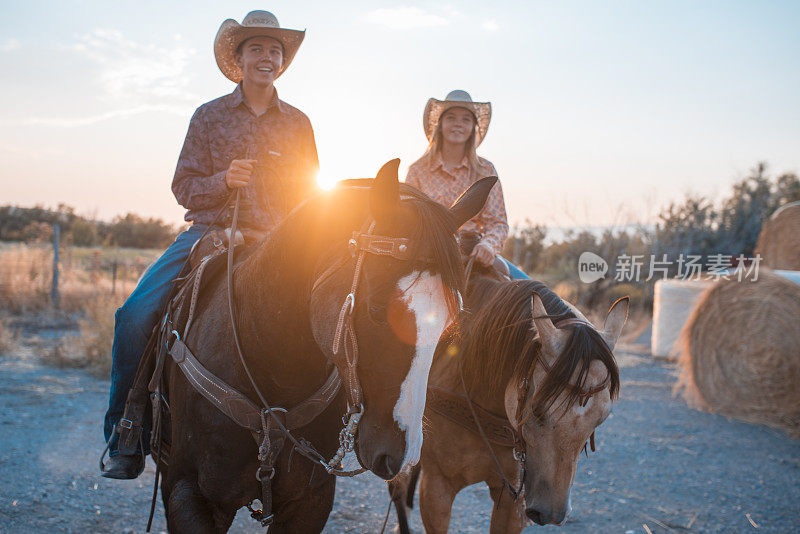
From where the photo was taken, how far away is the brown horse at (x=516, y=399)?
2209mm

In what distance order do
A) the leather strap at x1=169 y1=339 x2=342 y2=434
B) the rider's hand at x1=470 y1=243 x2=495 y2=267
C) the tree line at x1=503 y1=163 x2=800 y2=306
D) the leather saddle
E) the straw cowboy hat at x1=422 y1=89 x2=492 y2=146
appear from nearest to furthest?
the leather strap at x1=169 y1=339 x2=342 y2=434 < the leather saddle < the rider's hand at x1=470 y1=243 x2=495 y2=267 < the straw cowboy hat at x1=422 y1=89 x2=492 y2=146 < the tree line at x1=503 y1=163 x2=800 y2=306

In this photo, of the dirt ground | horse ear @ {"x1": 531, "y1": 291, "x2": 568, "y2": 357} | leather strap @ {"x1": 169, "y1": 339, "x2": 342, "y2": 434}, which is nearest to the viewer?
leather strap @ {"x1": 169, "y1": 339, "x2": 342, "y2": 434}

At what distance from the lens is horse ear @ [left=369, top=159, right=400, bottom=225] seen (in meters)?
1.46

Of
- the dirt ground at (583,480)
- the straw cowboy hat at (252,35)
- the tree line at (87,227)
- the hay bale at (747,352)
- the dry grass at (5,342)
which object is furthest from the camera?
the tree line at (87,227)

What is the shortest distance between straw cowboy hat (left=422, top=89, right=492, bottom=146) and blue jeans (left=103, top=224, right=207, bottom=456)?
212 centimetres

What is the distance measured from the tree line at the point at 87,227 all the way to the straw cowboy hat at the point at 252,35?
2320cm

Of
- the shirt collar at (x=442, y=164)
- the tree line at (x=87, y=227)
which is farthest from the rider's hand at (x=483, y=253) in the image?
the tree line at (x=87, y=227)

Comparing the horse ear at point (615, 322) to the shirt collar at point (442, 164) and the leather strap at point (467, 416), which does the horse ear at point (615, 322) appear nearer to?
the leather strap at point (467, 416)

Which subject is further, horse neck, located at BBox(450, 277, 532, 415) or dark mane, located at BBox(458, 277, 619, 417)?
horse neck, located at BBox(450, 277, 532, 415)

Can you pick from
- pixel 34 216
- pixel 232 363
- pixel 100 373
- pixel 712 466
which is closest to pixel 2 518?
pixel 232 363

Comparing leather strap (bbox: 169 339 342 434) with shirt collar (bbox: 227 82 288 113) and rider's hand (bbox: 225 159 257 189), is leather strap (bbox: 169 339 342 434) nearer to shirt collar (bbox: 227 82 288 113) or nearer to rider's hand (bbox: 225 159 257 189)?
rider's hand (bbox: 225 159 257 189)

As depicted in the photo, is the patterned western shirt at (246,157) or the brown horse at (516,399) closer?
the brown horse at (516,399)

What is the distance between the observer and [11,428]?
5363 mm

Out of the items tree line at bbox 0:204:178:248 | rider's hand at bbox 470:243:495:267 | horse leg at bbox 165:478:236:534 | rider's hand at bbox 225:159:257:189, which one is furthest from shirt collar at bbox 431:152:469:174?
tree line at bbox 0:204:178:248
